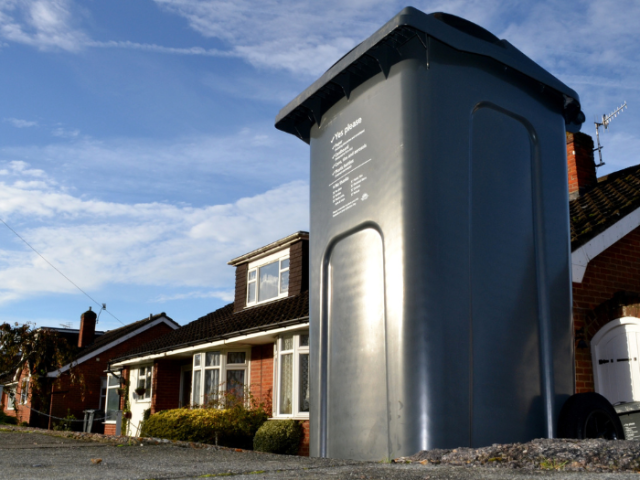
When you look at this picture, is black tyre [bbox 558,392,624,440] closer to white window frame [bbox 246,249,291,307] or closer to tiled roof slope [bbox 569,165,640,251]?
tiled roof slope [bbox 569,165,640,251]

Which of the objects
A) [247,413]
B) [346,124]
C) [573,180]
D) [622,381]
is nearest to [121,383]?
[247,413]

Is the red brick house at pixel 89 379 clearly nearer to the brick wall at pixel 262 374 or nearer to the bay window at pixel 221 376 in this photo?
the bay window at pixel 221 376

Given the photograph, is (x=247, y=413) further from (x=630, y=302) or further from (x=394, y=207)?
(x=394, y=207)

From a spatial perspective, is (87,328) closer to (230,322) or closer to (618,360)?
(230,322)

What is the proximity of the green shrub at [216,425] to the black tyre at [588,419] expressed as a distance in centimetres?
1006

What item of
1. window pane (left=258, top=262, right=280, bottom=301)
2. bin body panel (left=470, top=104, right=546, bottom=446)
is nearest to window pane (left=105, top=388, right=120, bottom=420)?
window pane (left=258, top=262, right=280, bottom=301)

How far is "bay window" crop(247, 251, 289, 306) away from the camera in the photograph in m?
15.8

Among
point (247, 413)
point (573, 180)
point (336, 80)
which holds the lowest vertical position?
point (247, 413)

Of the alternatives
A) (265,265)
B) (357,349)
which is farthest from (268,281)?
(357,349)

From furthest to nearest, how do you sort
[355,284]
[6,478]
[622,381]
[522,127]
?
1. [622,381]
2. [522,127]
3. [355,284]
4. [6,478]

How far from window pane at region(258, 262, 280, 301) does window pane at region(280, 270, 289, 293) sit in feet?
0.85

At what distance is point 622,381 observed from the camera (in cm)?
728

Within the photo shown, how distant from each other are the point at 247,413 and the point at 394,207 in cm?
1059

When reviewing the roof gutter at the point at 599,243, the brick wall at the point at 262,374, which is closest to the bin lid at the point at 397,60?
the roof gutter at the point at 599,243
